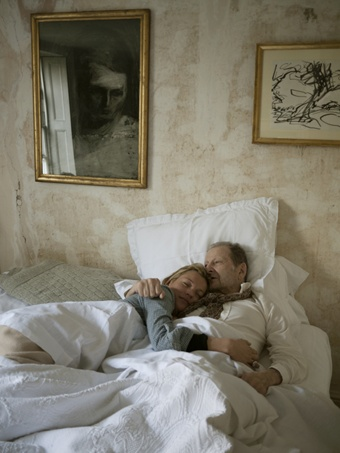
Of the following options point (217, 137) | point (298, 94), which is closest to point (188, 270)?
point (217, 137)

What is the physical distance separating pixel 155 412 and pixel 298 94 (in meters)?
1.52

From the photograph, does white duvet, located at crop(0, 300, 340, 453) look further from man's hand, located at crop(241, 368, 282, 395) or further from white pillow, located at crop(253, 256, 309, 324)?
white pillow, located at crop(253, 256, 309, 324)

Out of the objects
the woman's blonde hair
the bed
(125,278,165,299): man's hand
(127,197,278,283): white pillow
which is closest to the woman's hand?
the bed

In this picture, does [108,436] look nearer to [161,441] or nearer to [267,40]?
[161,441]

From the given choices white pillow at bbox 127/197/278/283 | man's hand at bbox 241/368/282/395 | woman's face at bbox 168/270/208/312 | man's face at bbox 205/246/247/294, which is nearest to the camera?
man's hand at bbox 241/368/282/395

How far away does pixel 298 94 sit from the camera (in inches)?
82.2

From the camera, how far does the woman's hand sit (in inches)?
61.7

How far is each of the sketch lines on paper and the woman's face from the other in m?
0.85

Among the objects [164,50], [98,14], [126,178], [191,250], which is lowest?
[191,250]

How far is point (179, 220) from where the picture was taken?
232 centimetres

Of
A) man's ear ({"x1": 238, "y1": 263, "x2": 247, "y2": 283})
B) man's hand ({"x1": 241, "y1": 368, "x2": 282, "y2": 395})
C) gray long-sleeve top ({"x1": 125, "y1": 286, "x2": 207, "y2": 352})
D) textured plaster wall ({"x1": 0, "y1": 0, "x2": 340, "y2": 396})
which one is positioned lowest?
man's hand ({"x1": 241, "y1": 368, "x2": 282, "y2": 395})

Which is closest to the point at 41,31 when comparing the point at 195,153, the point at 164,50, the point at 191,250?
the point at 164,50

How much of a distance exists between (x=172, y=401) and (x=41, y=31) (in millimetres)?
2011

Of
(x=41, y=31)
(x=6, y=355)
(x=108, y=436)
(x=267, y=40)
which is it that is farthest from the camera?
(x=41, y=31)
